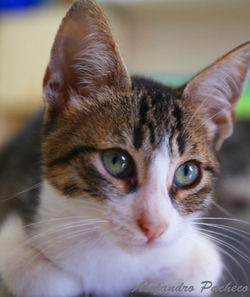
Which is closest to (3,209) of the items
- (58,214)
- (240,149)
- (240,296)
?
(58,214)

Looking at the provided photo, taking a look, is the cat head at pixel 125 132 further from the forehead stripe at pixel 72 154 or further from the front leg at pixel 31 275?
the front leg at pixel 31 275

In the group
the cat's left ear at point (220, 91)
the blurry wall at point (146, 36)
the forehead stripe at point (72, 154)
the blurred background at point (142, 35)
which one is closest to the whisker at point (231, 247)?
the cat's left ear at point (220, 91)

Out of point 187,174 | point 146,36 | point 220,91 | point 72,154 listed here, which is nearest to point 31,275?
point 72,154

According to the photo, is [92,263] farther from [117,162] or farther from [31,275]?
[117,162]

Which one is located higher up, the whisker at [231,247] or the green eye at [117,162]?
the green eye at [117,162]

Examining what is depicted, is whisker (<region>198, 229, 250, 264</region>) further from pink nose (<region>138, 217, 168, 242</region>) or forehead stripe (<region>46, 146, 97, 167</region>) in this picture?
forehead stripe (<region>46, 146, 97, 167</region>)

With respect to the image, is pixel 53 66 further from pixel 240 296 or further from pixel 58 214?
pixel 240 296

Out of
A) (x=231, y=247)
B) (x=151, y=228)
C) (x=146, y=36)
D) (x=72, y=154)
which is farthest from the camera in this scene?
(x=146, y=36)
